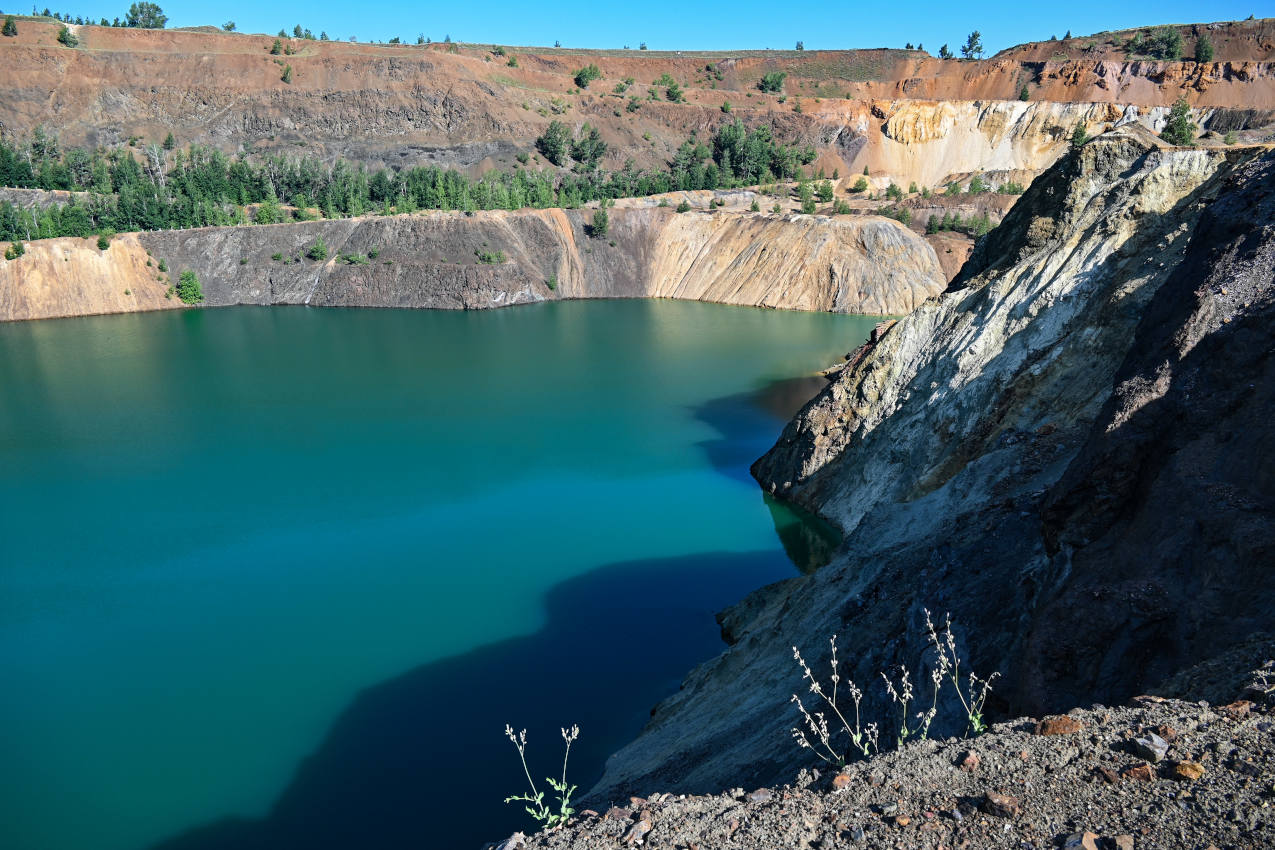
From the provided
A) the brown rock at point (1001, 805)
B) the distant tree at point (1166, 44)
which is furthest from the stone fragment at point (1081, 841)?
the distant tree at point (1166, 44)

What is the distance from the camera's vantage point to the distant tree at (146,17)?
100 m

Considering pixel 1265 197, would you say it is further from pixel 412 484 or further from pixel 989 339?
pixel 412 484

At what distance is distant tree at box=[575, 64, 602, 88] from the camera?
3885 inches

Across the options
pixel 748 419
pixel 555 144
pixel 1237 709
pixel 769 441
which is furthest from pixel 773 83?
pixel 1237 709

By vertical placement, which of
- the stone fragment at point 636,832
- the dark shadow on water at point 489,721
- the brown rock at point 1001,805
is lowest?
the dark shadow on water at point 489,721

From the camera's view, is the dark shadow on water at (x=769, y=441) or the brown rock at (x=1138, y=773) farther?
the dark shadow on water at (x=769, y=441)

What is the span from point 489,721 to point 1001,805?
1181cm

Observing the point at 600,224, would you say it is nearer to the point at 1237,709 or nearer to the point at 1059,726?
the point at 1059,726

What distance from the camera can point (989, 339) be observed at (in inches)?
864

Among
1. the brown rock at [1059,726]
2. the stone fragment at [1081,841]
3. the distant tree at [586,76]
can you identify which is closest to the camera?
the stone fragment at [1081,841]

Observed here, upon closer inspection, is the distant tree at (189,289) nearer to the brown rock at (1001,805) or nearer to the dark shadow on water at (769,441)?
the dark shadow on water at (769,441)

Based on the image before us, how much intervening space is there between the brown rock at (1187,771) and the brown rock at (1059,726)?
2.54 feet

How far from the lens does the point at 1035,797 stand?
5.48 metres

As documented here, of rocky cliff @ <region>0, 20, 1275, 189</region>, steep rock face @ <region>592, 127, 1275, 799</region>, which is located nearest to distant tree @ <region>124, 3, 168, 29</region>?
rocky cliff @ <region>0, 20, 1275, 189</region>
